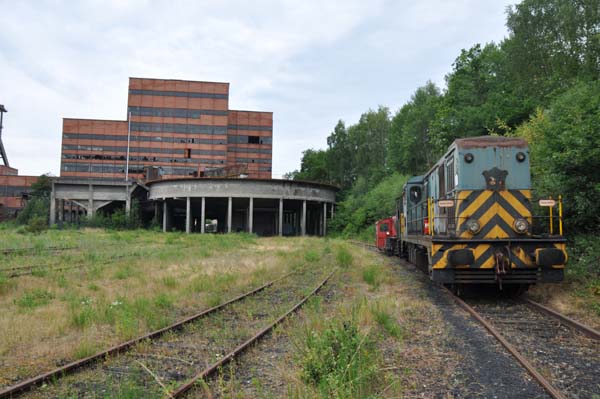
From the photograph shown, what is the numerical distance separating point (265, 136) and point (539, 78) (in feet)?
192

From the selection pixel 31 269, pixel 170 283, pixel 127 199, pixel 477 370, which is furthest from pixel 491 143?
pixel 127 199

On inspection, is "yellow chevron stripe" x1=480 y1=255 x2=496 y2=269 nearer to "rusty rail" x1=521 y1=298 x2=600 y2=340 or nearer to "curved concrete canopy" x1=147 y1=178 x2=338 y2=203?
"rusty rail" x1=521 y1=298 x2=600 y2=340

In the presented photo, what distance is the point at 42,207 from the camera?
5059cm

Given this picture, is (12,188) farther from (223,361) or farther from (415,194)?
(223,361)

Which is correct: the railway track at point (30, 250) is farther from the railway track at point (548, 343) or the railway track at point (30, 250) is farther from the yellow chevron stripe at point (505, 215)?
the yellow chevron stripe at point (505, 215)

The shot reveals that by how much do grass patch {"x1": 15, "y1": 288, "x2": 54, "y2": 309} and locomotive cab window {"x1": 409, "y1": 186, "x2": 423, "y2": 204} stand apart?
10.6 meters

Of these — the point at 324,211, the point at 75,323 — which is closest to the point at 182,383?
the point at 75,323

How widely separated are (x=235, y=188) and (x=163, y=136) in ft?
125

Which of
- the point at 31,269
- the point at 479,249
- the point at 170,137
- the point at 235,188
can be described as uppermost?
the point at 170,137

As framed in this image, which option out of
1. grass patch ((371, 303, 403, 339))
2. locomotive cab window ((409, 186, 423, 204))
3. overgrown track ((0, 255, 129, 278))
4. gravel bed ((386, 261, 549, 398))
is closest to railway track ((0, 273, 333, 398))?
grass patch ((371, 303, 403, 339))

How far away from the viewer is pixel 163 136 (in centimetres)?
7494

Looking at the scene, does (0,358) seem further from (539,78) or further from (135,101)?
(135,101)

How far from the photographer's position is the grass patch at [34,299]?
912cm

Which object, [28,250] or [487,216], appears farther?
[28,250]
